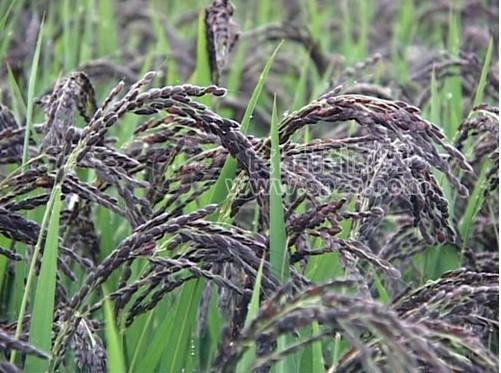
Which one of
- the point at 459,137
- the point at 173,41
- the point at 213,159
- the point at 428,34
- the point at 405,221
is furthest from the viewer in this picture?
the point at 428,34

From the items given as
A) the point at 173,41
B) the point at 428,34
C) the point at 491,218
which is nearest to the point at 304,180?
the point at 491,218

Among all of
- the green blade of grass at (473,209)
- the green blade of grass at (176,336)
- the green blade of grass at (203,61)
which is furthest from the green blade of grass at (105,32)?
the green blade of grass at (176,336)

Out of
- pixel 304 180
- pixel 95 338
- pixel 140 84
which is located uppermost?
pixel 140 84

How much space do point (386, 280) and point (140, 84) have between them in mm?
783

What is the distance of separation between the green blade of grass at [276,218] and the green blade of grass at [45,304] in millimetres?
326

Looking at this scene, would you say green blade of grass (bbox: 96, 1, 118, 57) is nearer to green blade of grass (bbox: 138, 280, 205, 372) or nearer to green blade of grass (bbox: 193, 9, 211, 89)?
green blade of grass (bbox: 193, 9, 211, 89)

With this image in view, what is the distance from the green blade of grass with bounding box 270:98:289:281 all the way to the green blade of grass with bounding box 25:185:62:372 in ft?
1.07

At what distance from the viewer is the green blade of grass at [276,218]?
155cm

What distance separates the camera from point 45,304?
A: 4.87ft

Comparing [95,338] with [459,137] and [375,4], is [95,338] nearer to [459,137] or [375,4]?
[459,137]

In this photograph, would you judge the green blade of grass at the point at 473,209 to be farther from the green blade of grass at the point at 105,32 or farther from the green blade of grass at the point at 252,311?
the green blade of grass at the point at 105,32

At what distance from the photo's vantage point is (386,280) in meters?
2.06

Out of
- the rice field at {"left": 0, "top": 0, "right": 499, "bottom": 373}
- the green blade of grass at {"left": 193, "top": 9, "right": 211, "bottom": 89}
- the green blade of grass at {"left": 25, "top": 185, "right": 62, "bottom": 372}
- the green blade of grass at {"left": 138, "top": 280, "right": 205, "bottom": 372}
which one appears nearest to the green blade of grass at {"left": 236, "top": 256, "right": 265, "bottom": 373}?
the rice field at {"left": 0, "top": 0, "right": 499, "bottom": 373}

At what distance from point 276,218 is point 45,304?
0.37m
